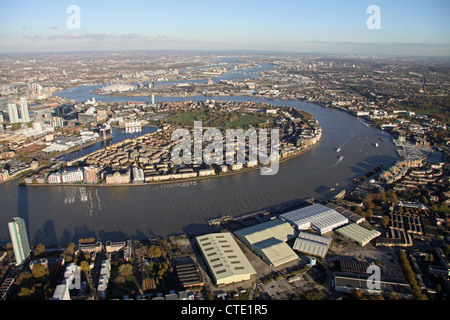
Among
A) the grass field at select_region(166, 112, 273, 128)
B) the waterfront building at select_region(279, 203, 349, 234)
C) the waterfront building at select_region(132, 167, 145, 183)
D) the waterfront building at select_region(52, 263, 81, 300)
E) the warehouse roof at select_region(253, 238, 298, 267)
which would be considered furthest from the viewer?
the grass field at select_region(166, 112, 273, 128)

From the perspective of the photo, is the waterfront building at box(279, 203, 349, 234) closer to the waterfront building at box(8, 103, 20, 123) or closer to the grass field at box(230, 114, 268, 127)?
the grass field at box(230, 114, 268, 127)

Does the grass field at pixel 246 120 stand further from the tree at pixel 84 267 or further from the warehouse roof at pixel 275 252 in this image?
the tree at pixel 84 267

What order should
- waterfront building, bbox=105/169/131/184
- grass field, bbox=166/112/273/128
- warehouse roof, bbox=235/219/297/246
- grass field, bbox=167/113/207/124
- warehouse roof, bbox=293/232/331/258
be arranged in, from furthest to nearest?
grass field, bbox=167/113/207/124 < grass field, bbox=166/112/273/128 < waterfront building, bbox=105/169/131/184 < warehouse roof, bbox=235/219/297/246 < warehouse roof, bbox=293/232/331/258

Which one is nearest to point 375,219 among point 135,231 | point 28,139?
point 135,231

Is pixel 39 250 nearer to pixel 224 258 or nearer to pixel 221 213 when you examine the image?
pixel 224 258

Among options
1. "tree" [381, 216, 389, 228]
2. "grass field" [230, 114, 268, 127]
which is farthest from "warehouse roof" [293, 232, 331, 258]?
"grass field" [230, 114, 268, 127]

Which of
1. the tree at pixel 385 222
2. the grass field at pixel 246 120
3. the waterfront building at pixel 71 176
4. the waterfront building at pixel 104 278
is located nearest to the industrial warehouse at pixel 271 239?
the tree at pixel 385 222

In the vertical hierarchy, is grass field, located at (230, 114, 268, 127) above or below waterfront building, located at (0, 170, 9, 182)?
above
